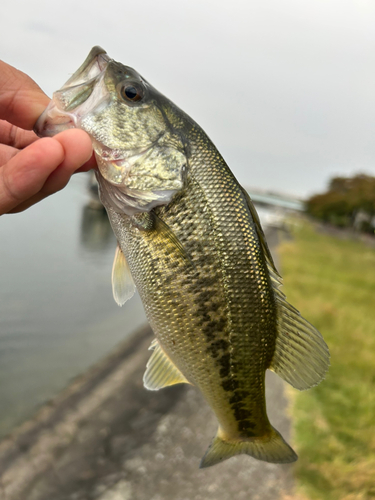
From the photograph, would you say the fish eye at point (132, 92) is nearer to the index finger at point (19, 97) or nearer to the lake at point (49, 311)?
the index finger at point (19, 97)

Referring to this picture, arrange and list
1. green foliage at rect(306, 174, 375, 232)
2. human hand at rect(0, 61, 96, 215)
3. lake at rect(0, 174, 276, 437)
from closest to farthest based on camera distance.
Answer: human hand at rect(0, 61, 96, 215) < lake at rect(0, 174, 276, 437) < green foliage at rect(306, 174, 375, 232)

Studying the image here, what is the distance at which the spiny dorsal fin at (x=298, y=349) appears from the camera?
1693 mm

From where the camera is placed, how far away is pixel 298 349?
5.65 ft

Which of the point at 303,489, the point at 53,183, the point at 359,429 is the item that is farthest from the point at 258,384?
the point at 359,429

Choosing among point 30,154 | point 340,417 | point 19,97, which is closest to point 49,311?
point 340,417

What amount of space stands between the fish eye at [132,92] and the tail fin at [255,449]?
1700 millimetres

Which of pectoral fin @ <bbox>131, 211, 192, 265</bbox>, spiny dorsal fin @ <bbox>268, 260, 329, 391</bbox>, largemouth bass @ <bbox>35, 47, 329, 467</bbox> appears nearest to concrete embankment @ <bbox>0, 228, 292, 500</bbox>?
largemouth bass @ <bbox>35, 47, 329, 467</bbox>

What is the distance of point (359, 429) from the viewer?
4000 mm

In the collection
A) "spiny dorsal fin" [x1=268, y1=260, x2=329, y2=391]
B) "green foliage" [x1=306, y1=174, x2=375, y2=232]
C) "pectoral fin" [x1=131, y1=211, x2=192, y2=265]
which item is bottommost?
"green foliage" [x1=306, y1=174, x2=375, y2=232]

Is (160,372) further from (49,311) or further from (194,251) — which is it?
(49,311)

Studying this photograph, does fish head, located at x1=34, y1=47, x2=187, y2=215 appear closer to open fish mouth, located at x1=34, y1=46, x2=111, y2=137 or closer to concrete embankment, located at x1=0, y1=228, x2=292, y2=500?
open fish mouth, located at x1=34, y1=46, x2=111, y2=137

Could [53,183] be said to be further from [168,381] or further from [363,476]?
[363,476]

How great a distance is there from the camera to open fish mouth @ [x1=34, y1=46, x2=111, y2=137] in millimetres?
1500

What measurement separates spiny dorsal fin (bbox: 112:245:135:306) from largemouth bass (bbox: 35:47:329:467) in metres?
0.04
